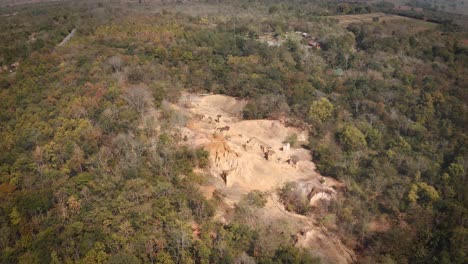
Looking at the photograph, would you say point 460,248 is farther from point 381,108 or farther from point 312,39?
point 312,39

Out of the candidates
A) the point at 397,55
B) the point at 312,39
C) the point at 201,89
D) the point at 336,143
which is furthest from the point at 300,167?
the point at 312,39

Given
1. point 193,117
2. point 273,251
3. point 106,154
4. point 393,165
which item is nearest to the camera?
point 273,251

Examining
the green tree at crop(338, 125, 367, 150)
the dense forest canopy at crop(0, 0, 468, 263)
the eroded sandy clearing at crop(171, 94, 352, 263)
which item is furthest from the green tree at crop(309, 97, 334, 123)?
the green tree at crop(338, 125, 367, 150)

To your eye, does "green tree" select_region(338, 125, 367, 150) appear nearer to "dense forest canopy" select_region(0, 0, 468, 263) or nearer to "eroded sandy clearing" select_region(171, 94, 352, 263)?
"dense forest canopy" select_region(0, 0, 468, 263)

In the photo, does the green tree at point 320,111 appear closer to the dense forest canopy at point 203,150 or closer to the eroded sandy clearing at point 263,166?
the dense forest canopy at point 203,150

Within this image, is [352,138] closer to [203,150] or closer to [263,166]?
[263,166]

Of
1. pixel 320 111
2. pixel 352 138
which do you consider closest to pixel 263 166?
pixel 352 138
